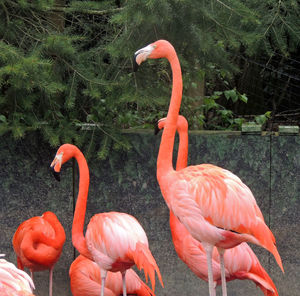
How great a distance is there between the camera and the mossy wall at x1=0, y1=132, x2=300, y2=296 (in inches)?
188

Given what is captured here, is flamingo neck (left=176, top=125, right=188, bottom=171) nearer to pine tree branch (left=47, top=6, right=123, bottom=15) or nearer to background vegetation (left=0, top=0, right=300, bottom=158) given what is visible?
background vegetation (left=0, top=0, right=300, bottom=158)

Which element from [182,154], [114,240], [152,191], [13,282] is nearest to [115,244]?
[114,240]

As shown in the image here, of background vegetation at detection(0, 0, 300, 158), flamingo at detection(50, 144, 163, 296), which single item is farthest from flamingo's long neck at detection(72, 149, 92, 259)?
background vegetation at detection(0, 0, 300, 158)

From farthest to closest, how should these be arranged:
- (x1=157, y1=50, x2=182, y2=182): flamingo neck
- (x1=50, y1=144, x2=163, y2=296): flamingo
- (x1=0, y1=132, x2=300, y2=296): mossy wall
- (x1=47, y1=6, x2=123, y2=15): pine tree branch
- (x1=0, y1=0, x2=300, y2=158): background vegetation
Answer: (x1=0, y1=132, x2=300, y2=296): mossy wall, (x1=47, y1=6, x2=123, y2=15): pine tree branch, (x1=0, y1=0, x2=300, y2=158): background vegetation, (x1=50, y1=144, x2=163, y2=296): flamingo, (x1=157, y1=50, x2=182, y2=182): flamingo neck

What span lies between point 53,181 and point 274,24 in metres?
2.35

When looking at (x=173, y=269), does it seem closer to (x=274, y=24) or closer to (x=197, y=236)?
(x=197, y=236)

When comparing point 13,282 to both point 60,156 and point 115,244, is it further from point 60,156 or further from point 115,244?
point 60,156

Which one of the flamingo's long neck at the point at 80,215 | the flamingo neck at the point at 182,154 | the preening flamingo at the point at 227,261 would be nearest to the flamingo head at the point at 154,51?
the flamingo neck at the point at 182,154

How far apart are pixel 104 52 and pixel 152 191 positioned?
131 centimetres

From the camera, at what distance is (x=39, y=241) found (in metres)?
4.29

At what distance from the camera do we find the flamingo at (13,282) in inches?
89.1

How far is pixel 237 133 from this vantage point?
16.2 ft

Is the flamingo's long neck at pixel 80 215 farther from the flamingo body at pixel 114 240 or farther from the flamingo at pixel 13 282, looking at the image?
the flamingo at pixel 13 282

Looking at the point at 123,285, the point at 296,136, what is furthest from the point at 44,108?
the point at 296,136
